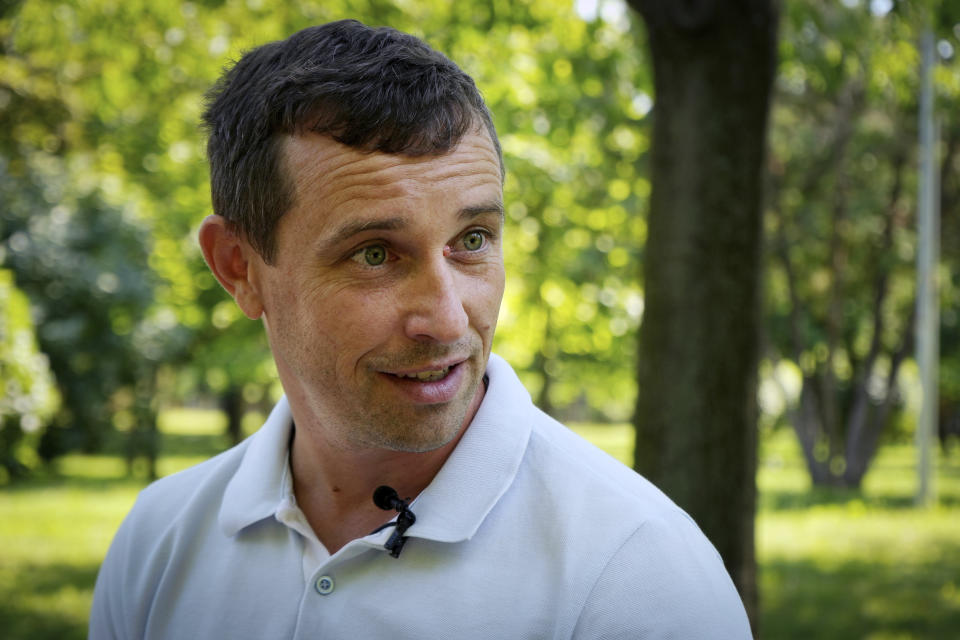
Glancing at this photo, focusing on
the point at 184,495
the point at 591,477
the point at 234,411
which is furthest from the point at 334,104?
the point at 234,411

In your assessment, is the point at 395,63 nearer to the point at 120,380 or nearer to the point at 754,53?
the point at 754,53

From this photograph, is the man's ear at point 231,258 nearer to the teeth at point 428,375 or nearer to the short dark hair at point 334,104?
the short dark hair at point 334,104

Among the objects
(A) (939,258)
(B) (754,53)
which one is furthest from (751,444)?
(A) (939,258)

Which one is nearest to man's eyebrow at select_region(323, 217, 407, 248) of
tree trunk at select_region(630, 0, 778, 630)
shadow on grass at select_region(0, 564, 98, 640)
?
tree trunk at select_region(630, 0, 778, 630)

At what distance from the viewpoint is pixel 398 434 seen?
1.82m

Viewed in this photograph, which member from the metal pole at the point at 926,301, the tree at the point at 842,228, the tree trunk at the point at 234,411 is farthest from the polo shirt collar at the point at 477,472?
the tree trunk at the point at 234,411

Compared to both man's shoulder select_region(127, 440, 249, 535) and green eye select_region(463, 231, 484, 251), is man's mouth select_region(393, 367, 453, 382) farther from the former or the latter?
man's shoulder select_region(127, 440, 249, 535)

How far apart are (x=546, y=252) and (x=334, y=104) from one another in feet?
27.5

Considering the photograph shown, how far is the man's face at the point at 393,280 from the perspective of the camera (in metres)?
1.75

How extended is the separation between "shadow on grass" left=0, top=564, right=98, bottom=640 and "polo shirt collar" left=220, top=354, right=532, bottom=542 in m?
5.99

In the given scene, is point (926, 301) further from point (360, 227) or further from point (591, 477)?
point (360, 227)

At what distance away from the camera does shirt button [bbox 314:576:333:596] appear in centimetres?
179

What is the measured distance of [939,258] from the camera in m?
19.5

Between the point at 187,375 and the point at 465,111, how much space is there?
26009 mm
